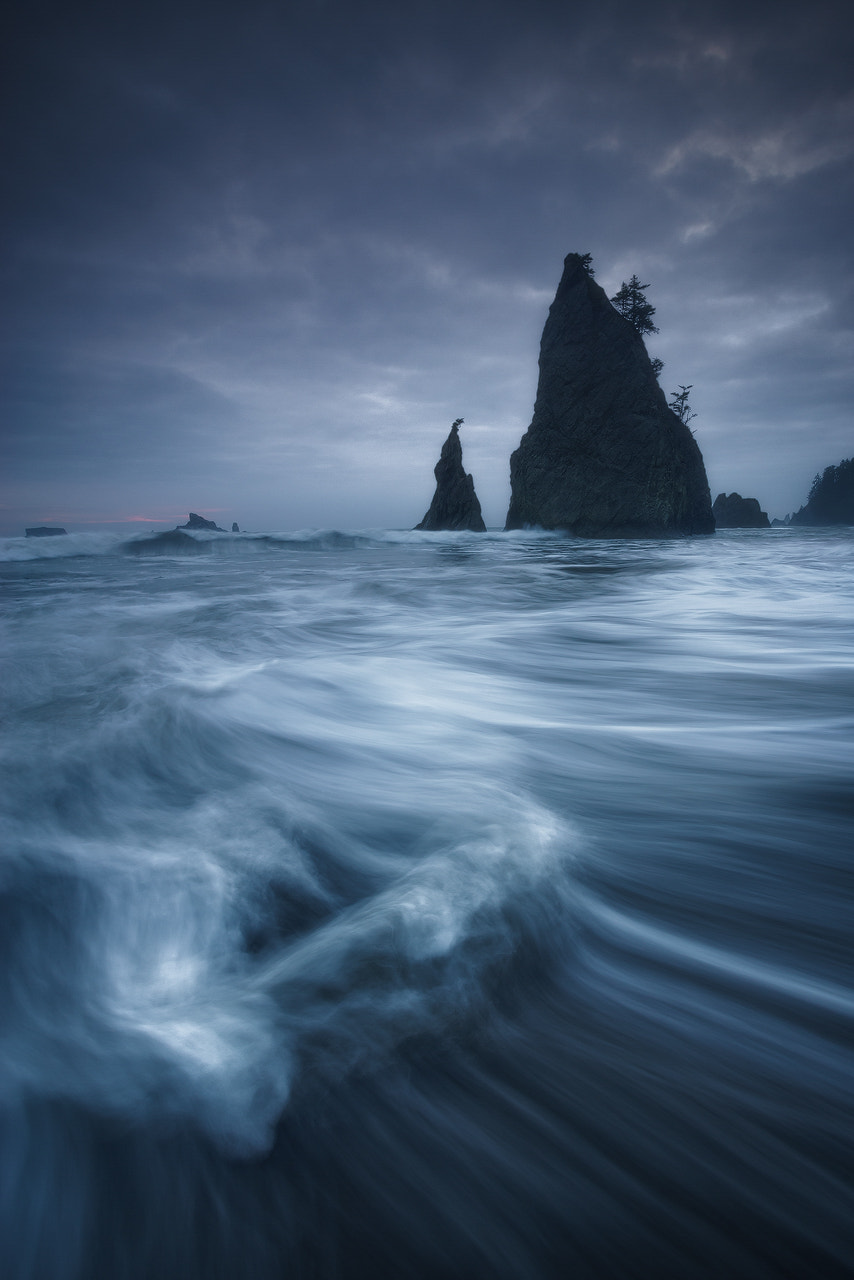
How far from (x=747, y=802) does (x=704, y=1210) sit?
47.2 inches

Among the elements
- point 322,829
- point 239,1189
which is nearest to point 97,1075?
point 239,1189

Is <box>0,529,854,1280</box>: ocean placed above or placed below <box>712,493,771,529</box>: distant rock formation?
below

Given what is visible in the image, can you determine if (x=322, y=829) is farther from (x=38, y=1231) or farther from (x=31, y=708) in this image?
(x=31, y=708)

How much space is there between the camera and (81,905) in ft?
3.95

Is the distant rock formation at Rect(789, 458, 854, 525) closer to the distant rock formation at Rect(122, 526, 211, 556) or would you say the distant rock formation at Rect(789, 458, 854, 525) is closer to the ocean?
the distant rock formation at Rect(122, 526, 211, 556)

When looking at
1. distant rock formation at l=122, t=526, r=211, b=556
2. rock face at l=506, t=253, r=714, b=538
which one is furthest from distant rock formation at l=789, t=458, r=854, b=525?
distant rock formation at l=122, t=526, r=211, b=556

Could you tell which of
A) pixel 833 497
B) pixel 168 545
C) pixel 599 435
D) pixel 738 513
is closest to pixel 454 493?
pixel 599 435

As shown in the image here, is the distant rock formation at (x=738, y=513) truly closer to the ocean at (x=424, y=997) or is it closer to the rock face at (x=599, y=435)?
the rock face at (x=599, y=435)

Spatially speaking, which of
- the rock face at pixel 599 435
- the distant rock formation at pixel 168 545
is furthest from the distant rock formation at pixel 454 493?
the distant rock formation at pixel 168 545

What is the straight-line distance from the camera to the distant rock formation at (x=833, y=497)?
73500mm

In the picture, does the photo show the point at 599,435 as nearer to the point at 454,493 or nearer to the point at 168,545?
the point at 454,493

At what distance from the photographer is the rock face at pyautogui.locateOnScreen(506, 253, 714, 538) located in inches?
1215

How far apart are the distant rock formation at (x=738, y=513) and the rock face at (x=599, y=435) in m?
34.4

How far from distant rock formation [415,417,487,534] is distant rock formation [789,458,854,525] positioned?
6595 centimetres
